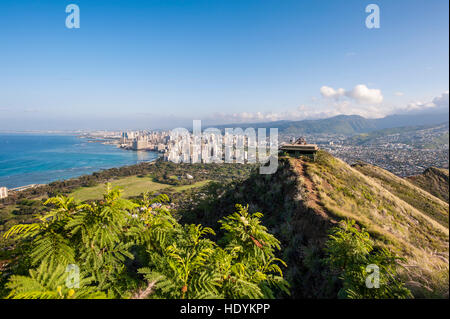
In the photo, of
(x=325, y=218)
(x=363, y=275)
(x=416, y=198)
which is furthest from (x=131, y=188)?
(x=363, y=275)

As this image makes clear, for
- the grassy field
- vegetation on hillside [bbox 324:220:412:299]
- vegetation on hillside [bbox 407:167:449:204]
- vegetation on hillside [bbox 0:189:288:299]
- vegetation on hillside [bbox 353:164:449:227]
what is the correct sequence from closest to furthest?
vegetation on hillside [bbox 0:189:288:299] → vegetation on hillside [bbox 324:220:412:299] → vegetation on hillside [bbox 353:164:449:227] → vegetation on hillside [bbox 407:167:449:204] → the grassy field

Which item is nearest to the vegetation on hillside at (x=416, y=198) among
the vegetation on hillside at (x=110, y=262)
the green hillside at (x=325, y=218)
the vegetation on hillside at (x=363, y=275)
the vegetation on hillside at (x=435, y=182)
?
the green hillside at (x=325, y=218)

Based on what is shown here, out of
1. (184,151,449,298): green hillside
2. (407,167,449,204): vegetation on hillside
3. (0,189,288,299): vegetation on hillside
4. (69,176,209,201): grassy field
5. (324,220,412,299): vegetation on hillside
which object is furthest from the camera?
(69,176,209,201): grassy field

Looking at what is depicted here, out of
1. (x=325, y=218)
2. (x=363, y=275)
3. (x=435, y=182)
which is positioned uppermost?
(x=363, y=275)

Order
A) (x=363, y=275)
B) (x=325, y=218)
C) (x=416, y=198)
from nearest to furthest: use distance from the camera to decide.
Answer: (x=363, y=275), (x=325, y=218), (x=416, y=198)

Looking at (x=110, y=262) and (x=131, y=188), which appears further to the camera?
(x=131, y=188)

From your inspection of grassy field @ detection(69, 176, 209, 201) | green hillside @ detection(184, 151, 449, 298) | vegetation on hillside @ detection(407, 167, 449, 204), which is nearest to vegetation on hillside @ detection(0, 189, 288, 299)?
green hillside @ detection(184, 151, 449, 298)

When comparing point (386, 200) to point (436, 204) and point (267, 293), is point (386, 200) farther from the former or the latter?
point (267, 293)

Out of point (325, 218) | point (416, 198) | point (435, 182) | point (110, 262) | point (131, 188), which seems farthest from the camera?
point (131, 188)

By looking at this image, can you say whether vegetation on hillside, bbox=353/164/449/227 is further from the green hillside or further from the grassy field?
the grassy field

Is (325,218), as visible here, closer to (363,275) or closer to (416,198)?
(363,275)

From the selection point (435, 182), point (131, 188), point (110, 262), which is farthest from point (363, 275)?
point (131, 188)

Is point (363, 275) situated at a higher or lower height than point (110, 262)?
lower

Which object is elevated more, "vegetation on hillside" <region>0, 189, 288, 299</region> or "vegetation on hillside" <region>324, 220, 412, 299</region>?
"vegetation on hillside" <region>0, 189, 288, 299</region>
